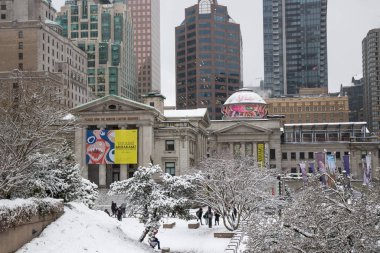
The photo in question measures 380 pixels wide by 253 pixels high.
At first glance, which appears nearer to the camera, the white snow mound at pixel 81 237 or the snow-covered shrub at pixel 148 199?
the white snow mound at pixel 81 237

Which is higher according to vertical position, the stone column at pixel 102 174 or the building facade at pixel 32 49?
the building facade at pixel 32 49

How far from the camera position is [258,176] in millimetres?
66312

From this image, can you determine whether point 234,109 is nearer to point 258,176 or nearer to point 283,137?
point 283,137

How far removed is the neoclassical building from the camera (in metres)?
93.1

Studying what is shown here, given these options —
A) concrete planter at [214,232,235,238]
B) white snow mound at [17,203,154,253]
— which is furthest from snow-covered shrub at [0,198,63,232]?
concrete planter at [214,232,235,238]

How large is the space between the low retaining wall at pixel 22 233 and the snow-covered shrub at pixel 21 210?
254mm

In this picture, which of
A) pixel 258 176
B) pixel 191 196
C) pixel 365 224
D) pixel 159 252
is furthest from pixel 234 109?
pixel 365 224

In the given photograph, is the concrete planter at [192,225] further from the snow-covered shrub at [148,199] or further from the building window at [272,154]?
the building window at [272,154]

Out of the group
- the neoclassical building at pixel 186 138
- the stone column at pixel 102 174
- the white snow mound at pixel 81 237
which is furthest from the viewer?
the stone column at pixel 102 174

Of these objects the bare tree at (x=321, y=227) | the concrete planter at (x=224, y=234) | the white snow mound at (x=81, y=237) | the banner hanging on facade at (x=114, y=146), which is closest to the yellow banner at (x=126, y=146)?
the banner hanging on facade at (x=114, y=146)

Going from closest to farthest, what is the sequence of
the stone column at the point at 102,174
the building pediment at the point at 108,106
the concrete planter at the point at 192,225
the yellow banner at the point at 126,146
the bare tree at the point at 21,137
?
the bare tree at the point at 21,137
the concrete planter at the point at 192,225
the yellow banner at the point at 126,146
the stone column at the point at 102,174
the building pediment at the point at 108,106

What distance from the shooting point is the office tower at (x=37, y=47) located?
137 m

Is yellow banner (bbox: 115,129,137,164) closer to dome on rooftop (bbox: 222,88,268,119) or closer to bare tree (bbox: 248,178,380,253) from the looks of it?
dome on rooftop (bbox: 222,88,268,119)

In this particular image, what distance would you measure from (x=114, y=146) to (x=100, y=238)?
5502 cm
